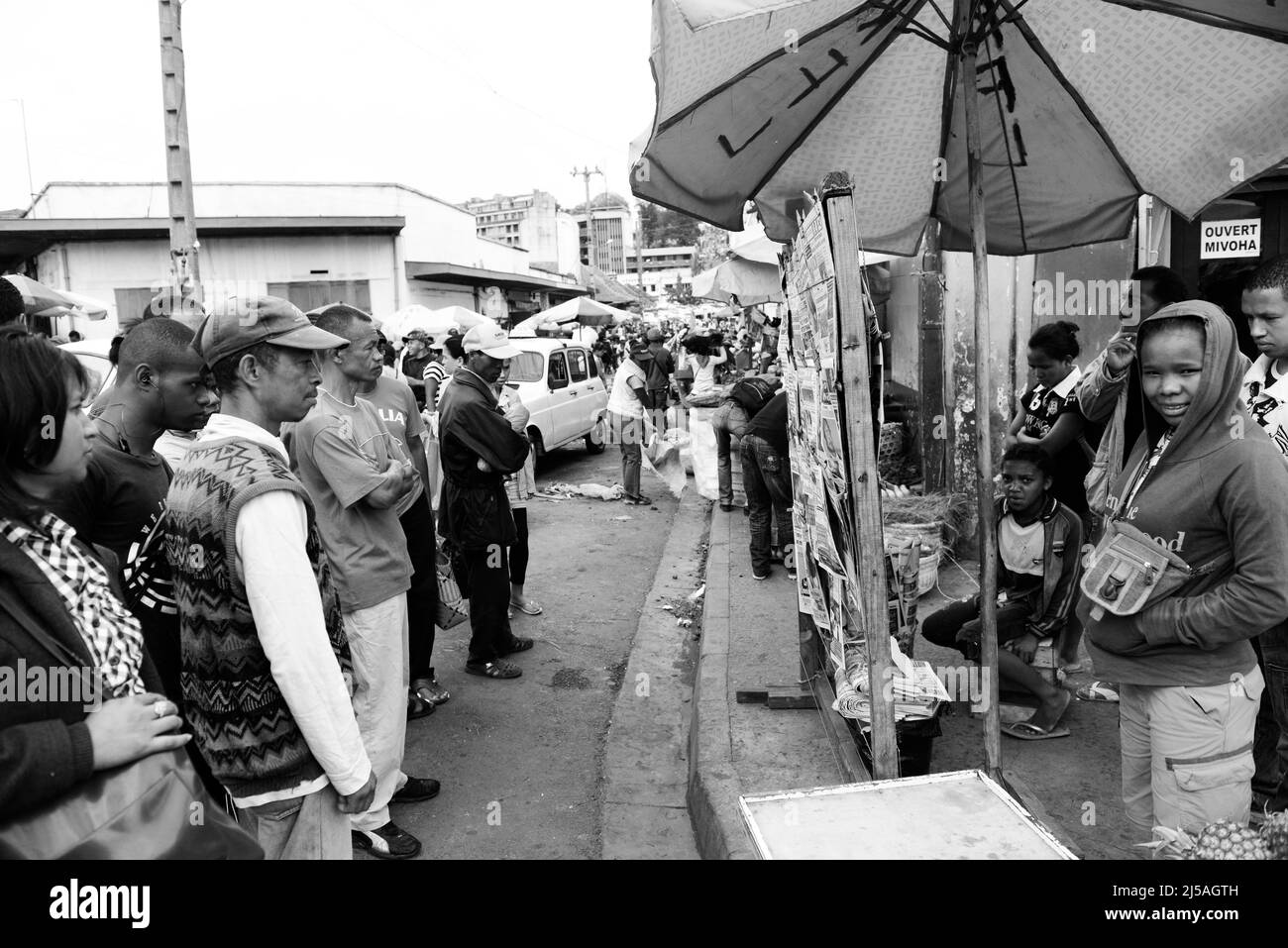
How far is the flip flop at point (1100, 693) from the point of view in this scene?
449 centimetres

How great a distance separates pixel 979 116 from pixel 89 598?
12.2 ft

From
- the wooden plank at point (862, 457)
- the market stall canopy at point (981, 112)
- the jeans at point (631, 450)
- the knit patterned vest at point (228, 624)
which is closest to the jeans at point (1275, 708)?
the wooden plank at point (862, 457)

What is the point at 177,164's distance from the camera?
423 inches

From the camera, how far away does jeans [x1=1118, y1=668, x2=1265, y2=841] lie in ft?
8.28

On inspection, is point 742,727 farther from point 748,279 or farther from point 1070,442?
point 748,279

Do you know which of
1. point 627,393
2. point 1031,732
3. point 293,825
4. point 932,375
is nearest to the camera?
point 293,825

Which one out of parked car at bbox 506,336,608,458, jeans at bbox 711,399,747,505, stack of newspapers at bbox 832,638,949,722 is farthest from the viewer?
parked car at bbox 506,336,608,458

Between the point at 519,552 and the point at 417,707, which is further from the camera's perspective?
the point at 519,552

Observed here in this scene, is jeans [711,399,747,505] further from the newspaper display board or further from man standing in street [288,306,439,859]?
man standing in street [288,306,439,859]

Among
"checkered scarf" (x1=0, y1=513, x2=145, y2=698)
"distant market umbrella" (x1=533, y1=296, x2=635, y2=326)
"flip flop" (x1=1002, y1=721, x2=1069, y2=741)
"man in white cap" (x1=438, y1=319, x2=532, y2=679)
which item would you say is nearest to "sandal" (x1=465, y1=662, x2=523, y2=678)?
"man in white cap" (x1=438, y1=319, x2=532, y2=679)

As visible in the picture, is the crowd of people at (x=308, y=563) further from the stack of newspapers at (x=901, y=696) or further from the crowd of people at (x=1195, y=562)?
the stack of newspapers at (x=901, y=696)

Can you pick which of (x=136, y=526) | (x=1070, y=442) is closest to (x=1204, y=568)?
(x=1070, y=442)

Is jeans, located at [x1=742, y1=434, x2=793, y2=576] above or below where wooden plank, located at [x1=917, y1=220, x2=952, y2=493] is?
below

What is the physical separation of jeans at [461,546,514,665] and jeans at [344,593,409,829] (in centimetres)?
167
